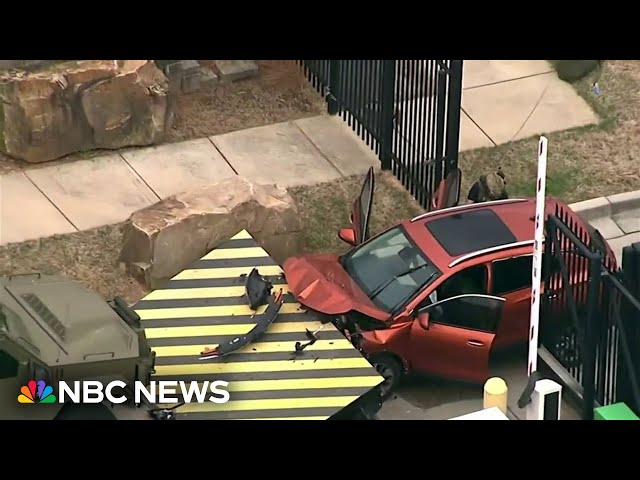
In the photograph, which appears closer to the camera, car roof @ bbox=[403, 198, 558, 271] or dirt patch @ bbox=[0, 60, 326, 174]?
car roof @ bbox=[403, 198, 558, 271]

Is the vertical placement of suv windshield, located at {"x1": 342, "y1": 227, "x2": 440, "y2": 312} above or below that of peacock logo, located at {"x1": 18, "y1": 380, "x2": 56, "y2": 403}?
above

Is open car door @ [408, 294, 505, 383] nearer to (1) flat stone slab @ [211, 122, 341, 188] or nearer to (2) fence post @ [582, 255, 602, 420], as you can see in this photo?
(2) fence post @ [582, 255, 602, 420]

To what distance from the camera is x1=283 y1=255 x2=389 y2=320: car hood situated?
1889cm

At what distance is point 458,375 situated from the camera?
19.3 meters

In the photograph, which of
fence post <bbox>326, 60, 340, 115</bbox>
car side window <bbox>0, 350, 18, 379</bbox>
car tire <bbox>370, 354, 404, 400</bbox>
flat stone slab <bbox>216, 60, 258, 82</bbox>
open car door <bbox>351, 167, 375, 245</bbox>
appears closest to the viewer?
car side window <bbox>0, 350, 18, 379</bbox>

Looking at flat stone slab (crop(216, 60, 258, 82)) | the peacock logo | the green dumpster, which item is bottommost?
the green dumpster

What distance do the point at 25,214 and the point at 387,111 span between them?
164 inches

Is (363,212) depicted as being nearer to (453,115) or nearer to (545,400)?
(453,115)

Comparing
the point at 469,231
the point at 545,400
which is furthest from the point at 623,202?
the point at 545,400

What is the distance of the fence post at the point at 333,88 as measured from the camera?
23.2m

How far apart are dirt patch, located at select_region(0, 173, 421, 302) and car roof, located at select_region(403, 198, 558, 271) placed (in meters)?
2.05

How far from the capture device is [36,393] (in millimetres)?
17422

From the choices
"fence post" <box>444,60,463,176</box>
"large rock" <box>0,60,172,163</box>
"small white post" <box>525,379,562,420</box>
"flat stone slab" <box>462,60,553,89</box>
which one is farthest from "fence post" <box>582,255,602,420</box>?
"flat stone slab" <box>462,60,553,89</box>

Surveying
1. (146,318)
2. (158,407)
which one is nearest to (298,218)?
(146,318)
